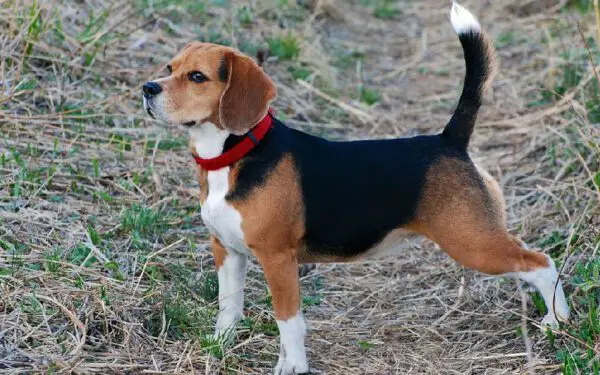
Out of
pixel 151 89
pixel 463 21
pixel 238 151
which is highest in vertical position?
pixel 463 21

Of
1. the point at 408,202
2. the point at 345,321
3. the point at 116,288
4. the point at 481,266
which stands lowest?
the point at 345,321

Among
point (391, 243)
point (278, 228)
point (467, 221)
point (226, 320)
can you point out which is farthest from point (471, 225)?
point (226, 320)

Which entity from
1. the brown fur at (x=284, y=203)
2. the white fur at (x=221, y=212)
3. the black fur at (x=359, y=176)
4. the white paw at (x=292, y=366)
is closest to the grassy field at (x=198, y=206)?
the white paw at (x=292, y=366)

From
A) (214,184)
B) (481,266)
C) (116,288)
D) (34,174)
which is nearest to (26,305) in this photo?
(116,288)

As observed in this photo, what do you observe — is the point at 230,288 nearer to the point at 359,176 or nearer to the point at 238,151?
the point at 238,151

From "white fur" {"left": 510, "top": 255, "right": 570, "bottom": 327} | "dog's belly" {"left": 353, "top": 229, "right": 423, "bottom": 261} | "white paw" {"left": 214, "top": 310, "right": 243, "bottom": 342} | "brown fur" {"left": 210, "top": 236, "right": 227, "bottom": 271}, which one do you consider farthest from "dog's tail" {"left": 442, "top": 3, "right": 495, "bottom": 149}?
"white paw" {"left": 214, "top": 310, "right": 243, "bottom": 342}

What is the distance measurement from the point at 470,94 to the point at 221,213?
4.45ft

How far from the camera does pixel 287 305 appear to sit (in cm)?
424

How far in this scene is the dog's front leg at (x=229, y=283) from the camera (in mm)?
4535

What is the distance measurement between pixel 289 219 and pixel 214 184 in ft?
1.26

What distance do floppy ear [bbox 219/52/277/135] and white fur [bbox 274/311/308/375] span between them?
0.91 meters

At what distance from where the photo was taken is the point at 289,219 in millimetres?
4258

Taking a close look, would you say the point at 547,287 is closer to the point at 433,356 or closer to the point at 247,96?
the point at 433,356

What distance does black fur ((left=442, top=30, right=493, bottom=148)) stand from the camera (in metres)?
4.49
